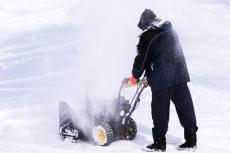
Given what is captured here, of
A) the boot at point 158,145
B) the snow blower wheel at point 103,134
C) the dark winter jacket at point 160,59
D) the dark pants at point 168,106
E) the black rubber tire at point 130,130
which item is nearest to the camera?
the dark winter jacket at point 160,59

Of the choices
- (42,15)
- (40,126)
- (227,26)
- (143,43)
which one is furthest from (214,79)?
(42,15)

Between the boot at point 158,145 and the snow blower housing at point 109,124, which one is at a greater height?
the snow blower housing at point 109,124

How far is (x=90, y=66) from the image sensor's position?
26.5 ft

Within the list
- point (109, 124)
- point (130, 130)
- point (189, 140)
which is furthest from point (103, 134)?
point (189, 140)

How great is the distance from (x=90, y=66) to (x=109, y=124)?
7.05 ft

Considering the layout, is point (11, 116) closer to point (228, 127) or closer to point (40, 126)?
point (40, 126)

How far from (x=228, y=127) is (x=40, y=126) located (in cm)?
271

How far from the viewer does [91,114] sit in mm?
6172

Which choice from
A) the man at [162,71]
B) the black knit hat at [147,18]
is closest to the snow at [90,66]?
the man at [162,71]

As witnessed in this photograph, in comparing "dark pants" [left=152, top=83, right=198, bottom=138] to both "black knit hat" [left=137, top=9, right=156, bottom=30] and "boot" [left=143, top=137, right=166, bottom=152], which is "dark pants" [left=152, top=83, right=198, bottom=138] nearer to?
"boot" [left=143, top=137, right=166, bottom=152]

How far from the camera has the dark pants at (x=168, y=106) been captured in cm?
559

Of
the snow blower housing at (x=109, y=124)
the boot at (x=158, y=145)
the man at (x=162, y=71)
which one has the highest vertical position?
the man at (x=162, y=71)

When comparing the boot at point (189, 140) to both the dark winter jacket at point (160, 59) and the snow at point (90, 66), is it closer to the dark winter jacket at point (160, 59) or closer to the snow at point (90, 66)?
the snow at point (90, 66)

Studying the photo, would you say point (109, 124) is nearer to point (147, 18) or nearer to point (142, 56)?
point (142, 56)
